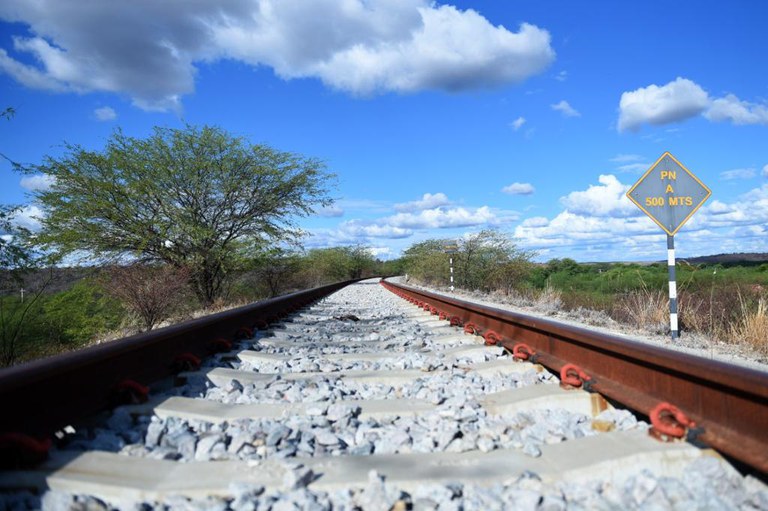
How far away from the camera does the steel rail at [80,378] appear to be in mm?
2516

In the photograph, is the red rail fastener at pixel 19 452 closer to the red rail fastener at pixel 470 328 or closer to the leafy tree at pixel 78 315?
the red rail fastener at pixel 470 328

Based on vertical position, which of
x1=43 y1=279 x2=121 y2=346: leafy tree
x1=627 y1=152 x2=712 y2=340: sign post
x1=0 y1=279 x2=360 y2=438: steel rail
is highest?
x1=627 y1=152 x2=712 y2=340: sign post

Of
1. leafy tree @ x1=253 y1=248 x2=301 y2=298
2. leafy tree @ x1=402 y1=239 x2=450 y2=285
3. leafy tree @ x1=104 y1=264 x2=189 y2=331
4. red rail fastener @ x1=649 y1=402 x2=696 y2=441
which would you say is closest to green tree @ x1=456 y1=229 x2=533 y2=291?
leafy tree @ x1=402 y1=239 x2=450 y2=285

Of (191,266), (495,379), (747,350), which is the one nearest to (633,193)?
(747,350)

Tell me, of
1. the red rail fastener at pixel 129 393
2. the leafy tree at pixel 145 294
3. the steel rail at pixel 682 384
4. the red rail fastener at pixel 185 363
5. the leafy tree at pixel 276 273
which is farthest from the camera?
the leafy tree at pixel 276 273

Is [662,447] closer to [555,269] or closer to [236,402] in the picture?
[236,402]

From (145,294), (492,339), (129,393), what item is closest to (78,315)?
(145,294)

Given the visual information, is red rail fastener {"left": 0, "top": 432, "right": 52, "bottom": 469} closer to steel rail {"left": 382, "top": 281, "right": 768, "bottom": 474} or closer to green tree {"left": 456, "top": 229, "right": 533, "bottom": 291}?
steel rail {"left": 382, "top": 281, "right": 768, "bottom": 474}

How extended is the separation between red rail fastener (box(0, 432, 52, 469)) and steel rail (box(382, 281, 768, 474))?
282 cm

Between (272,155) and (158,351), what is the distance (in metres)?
15.8

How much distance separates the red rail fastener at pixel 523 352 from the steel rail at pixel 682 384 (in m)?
0.06

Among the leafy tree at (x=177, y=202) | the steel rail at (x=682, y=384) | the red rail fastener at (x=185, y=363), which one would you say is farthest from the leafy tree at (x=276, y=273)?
the steel rail at (x=682, y=384)

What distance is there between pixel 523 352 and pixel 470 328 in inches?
85.2

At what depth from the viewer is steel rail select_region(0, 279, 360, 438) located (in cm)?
252
